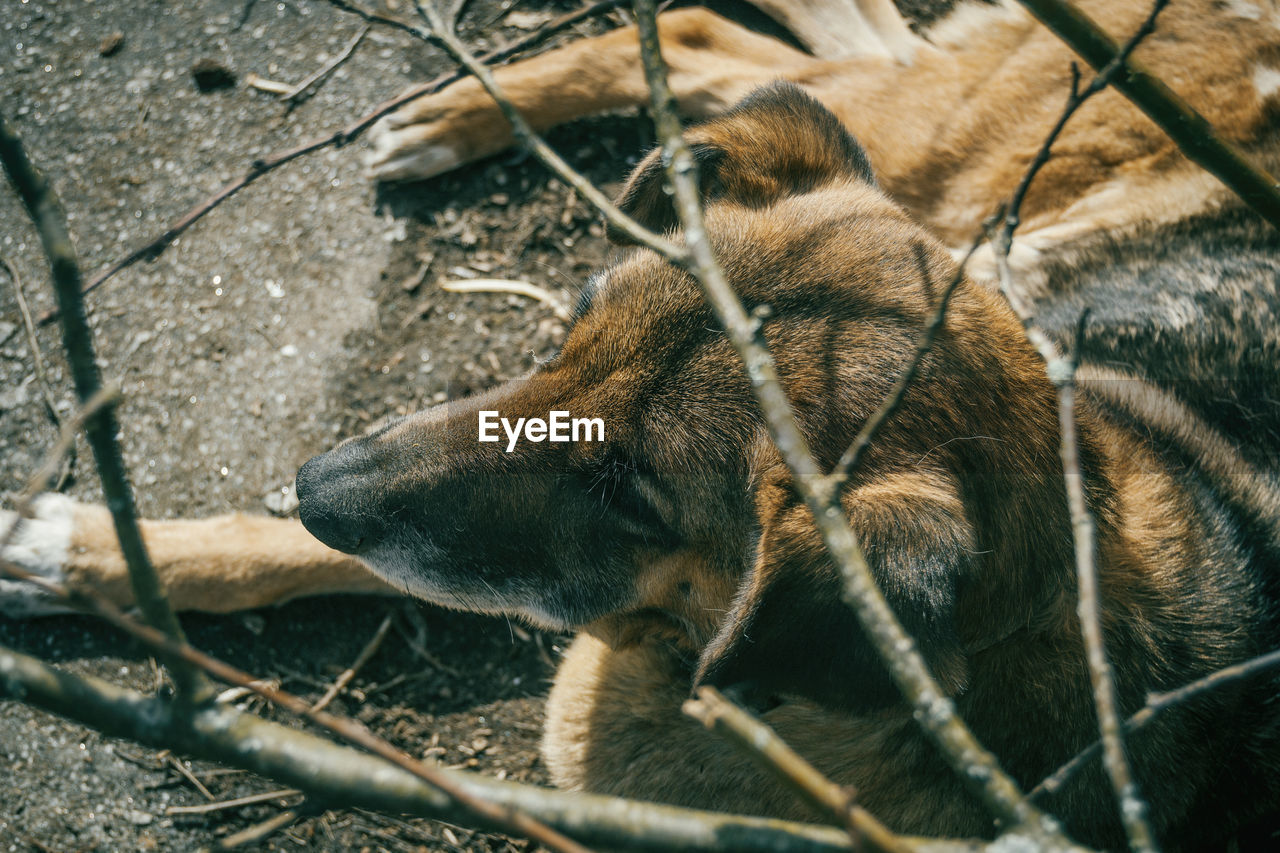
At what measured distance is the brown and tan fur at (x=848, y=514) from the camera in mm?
2027

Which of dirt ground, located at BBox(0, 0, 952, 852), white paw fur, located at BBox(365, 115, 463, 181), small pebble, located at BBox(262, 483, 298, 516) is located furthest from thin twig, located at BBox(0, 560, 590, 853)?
white paw fur, located at BBox(365, 115, 463, 181)

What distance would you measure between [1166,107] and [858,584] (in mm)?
1681

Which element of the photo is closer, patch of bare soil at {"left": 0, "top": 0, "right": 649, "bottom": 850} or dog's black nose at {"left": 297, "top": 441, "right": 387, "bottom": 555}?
dog's black nose at {"left": 297, "top": 441, "right": 387, "bottom": 555}

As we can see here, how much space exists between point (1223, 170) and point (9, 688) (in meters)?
2.81

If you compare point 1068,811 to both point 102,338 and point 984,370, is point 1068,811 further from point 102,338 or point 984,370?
point 102,338

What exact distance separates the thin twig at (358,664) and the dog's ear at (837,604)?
1.59m

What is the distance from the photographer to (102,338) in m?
3.60

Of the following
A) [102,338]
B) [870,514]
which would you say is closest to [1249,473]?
[870,514]

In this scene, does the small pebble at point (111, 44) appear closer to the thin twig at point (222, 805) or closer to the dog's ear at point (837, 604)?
the thin twig at point (222, 805)

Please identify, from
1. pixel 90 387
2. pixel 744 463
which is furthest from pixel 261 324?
pixel 90 387

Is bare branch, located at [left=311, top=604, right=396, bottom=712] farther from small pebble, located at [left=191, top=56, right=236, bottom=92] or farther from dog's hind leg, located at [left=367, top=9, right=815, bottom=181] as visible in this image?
small pebble, located at [left=191, top=56, right=236, bottom=92]

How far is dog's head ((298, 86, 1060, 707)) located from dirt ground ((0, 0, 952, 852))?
3.16 feet

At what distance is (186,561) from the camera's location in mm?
3078

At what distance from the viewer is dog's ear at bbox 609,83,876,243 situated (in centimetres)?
256
